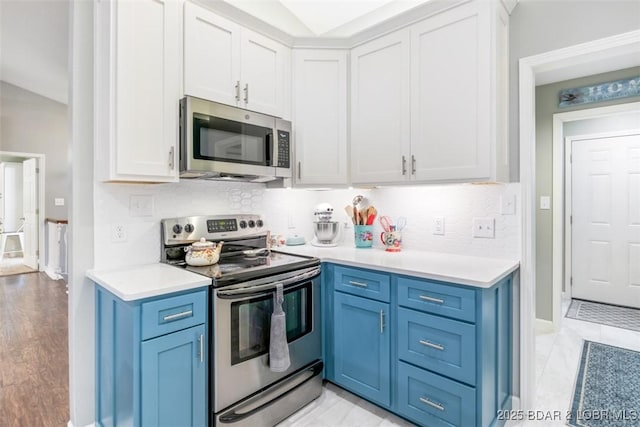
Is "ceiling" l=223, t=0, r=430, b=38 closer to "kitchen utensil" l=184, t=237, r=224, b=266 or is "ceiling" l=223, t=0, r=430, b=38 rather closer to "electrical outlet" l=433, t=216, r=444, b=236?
"electrical outlet" l=433, t=216, r=444, b=236

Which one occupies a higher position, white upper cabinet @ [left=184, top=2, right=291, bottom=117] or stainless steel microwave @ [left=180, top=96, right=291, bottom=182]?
white upper cabinet @ [left=184, top=2, right=291, bottom=117]

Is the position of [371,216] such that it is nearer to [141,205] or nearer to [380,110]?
[380,110]

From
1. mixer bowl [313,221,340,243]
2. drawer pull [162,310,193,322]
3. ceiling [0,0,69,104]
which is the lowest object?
drawer pull [162,310,193,322]

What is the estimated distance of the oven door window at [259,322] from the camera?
1.66 m

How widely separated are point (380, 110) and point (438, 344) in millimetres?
1468

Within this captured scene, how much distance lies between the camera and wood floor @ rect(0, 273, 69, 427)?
6.48 ft

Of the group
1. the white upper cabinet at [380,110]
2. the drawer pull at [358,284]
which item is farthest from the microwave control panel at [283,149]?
the drawer pull at [358,284]

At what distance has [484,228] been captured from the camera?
2115mm

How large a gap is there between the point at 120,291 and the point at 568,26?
2557 millimetres

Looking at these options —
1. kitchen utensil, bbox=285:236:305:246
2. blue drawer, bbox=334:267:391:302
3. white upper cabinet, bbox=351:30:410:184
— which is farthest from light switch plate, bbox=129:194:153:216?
white upper cabinet, bbox=351:30:410:184

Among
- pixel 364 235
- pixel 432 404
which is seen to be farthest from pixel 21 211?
pixel 432 404

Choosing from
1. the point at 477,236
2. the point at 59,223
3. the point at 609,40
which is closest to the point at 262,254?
the point at 477,236

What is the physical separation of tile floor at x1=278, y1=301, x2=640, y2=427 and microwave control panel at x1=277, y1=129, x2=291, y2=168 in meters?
1.52

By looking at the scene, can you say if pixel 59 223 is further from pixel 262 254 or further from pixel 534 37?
pixel 534 37
